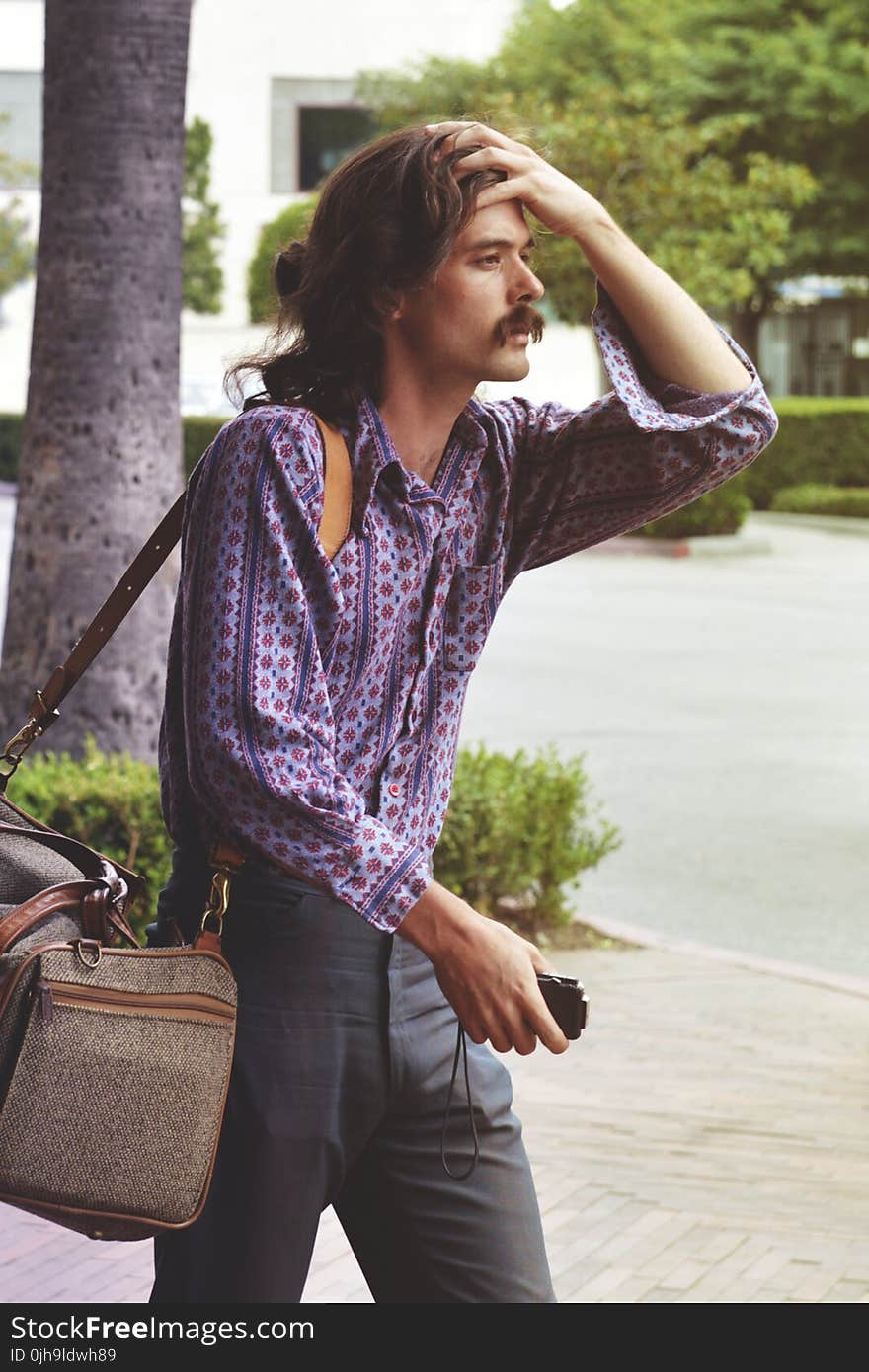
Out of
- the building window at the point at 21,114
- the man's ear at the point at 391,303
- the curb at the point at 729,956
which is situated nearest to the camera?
the man's ear at the point at 391,303

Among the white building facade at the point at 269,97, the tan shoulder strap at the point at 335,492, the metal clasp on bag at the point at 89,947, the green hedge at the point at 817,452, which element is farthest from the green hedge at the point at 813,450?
the metal clasp on bag at the point at 89,947

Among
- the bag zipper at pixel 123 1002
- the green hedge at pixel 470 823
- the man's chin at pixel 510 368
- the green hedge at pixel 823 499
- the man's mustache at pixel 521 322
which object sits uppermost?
the man's mustache at pixel 521 322

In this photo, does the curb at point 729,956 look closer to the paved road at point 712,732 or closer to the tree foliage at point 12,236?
the paved road at point 712,732

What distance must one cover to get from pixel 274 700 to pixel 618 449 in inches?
23.4

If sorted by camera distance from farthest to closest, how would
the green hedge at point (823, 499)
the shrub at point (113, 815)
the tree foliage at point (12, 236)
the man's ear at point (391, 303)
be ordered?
1. the tree foliage at point (12, 236)
2. the green hedge at point (823, 499)
3. the shrub at point (113, 815)
4. the man's ear at point (391, 303)

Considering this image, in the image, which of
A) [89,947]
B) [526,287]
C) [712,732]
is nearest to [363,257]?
[526,287]

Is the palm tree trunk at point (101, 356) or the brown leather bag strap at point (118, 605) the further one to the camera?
the palm tree trunk at point (101, 356)

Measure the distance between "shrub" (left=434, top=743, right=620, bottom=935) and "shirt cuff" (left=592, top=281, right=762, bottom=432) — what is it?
4.38 meters

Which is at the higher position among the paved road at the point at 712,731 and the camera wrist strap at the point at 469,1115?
the camera wrist strap at the point at 469,1115

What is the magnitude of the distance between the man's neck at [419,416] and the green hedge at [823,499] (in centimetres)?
2661

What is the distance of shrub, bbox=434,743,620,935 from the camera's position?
697 cm

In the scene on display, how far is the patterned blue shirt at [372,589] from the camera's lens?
6.98 ft

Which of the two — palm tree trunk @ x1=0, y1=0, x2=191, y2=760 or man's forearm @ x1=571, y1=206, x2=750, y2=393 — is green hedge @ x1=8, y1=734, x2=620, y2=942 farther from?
man's forearm @ x1=571, y1=206, x2=750, y2=393

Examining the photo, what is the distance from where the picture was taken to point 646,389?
2496 millimetres
